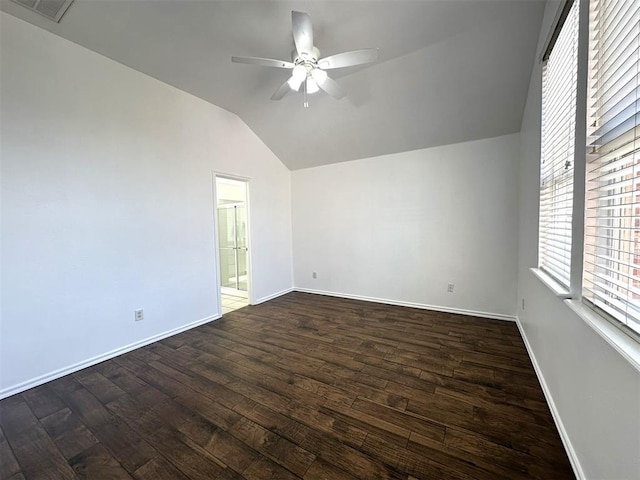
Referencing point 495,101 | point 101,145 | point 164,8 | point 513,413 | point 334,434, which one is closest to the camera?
point 334,434

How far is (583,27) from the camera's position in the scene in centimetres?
131

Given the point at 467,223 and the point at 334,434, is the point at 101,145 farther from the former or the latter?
the point at 467,223

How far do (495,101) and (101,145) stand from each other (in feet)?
14.0

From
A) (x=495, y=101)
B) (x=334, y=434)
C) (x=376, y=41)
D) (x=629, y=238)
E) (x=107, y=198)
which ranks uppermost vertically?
(x=376, y=41)

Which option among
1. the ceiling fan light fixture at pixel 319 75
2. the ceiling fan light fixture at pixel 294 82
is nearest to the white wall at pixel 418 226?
the ceiling fan light fixture at pixel 319 75

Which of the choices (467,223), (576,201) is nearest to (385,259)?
(467,223)

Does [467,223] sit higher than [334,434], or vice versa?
[467,223]

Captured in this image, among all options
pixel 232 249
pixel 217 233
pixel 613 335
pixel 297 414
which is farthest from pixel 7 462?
pixel 232 249

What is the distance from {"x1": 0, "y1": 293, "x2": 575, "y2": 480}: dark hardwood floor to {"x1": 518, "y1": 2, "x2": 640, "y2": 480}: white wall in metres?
0.21

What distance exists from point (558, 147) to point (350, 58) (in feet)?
5.55

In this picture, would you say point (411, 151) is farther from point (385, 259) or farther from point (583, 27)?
point (583, 27)

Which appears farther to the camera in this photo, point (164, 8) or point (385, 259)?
point (385, 259)

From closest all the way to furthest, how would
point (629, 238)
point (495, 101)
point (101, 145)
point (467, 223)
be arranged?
1. point (629, 238)
2. point (101, 145)
3. point (495, 101)
4. point (467, 223)

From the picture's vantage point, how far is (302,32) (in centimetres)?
179
